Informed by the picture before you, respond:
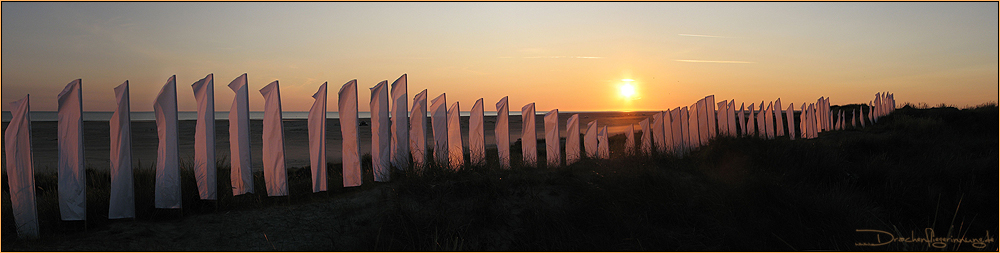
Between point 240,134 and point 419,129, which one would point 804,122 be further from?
point 240,134

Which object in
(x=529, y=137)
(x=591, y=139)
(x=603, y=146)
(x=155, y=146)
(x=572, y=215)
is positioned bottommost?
(x=572, y=215)

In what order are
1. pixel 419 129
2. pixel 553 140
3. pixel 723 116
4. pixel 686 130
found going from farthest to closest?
1. pixel 723 116
2. pixel 686 130
3. pixel 553 140
4. pixel 419 129

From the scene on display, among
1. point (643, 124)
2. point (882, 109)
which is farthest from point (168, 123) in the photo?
point (882, 109)

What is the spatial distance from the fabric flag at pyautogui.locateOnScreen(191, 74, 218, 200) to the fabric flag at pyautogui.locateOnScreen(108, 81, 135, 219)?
0.57 metres

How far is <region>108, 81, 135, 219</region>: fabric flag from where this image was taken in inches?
184

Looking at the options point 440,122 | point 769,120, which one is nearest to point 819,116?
point 769,120

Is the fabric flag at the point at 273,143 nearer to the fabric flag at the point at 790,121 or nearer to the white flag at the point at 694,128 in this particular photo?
the white flag at the point at 694,128

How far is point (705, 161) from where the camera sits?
7.25 meters

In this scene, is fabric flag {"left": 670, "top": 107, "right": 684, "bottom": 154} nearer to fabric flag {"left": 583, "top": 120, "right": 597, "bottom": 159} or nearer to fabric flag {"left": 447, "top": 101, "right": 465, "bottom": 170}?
fabric flag {"left": 583, "top": 120, "right": 597, "bottom": 159}

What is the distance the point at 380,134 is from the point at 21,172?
3.45m

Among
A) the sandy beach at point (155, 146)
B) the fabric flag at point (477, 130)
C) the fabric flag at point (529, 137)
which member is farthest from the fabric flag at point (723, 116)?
the fabric flag at point (477, 130)

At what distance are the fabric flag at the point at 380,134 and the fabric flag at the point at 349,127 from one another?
27 cm

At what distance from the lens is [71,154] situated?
4.61 m

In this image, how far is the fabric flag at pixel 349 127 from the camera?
19.6ft
